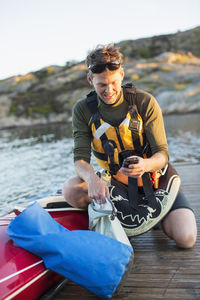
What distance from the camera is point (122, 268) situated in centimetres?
192

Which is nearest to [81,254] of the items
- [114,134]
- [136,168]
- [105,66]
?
[136,168]

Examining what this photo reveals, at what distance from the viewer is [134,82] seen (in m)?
30.6

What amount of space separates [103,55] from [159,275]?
1.73 metres

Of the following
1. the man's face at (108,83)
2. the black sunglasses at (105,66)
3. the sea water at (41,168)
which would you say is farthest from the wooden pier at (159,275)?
the sea water at (41,168)

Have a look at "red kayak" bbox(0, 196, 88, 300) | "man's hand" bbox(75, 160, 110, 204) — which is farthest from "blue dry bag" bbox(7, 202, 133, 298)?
"man's hand" bbox(75, 160, 110, 204)

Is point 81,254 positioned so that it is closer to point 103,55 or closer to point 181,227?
point 181,227

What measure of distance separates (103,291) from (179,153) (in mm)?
9064

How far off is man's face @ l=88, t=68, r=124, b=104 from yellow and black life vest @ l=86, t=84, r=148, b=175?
0.20m

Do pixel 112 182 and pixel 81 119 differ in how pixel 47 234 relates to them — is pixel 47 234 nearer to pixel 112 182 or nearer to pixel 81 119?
pixel 112 182

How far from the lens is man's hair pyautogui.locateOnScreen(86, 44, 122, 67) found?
2543 millimetres

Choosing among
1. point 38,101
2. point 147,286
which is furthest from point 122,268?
point 38,101

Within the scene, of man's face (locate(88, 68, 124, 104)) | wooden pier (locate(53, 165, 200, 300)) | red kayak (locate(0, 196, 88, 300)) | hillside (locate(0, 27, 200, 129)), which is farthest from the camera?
hillside (locate(0, 27, 200, 129))

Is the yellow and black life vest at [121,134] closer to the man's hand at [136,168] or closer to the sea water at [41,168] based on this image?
the man's hand at [136,168]

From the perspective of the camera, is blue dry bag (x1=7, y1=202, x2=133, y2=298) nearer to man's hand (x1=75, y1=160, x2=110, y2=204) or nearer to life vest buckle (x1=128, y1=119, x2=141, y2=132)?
man's hand (x1=75, y1=160, x2=110, y2=204)
